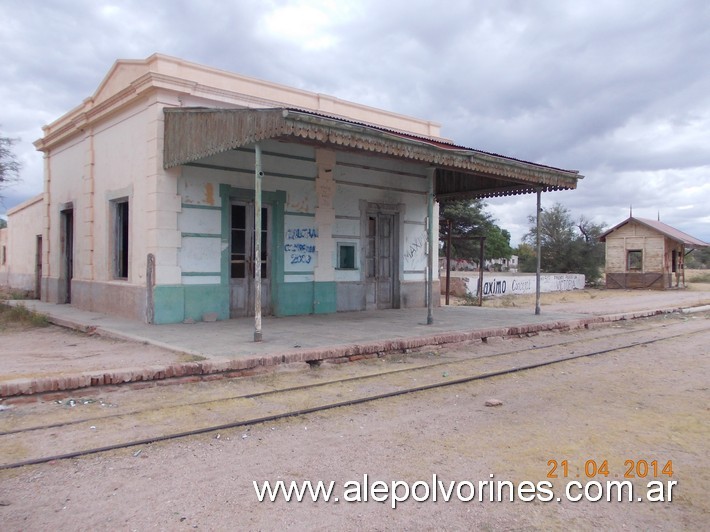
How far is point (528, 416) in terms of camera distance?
210 inches

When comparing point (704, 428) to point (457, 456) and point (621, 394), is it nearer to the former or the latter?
point (621, 394)

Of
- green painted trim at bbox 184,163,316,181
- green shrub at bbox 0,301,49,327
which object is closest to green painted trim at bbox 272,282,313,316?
green painted trim at bbox 184,163,316,181

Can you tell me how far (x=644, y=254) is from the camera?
31672 mm

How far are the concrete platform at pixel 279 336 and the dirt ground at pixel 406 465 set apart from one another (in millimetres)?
839

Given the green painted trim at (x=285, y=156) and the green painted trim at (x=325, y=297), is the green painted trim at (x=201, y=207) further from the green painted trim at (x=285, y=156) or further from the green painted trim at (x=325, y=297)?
the green painted trim at (x=325, y=297)

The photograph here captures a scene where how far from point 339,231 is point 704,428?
905 centimetres

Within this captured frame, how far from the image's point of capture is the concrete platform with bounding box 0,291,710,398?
6.25 meters

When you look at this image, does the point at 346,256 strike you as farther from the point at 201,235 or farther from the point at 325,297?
the point at 201,235

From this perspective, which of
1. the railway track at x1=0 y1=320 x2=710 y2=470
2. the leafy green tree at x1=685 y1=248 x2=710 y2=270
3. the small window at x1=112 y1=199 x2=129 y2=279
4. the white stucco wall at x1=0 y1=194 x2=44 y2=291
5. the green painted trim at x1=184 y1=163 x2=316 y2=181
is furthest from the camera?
the leafy green tree at x1=685 y1=248 x2=710 y2=270

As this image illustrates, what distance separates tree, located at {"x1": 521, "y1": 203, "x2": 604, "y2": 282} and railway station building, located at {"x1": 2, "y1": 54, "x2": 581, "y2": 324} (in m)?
25.0

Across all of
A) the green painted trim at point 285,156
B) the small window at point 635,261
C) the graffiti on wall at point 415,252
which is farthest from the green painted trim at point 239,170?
the small window at point 635,261

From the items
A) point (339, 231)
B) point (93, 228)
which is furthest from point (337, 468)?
point (93, 228)

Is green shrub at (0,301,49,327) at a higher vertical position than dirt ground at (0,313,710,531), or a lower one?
higher

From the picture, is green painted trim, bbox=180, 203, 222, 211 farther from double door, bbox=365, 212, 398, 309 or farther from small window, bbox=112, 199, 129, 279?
double door, bbox=365, 212, 398, 309
